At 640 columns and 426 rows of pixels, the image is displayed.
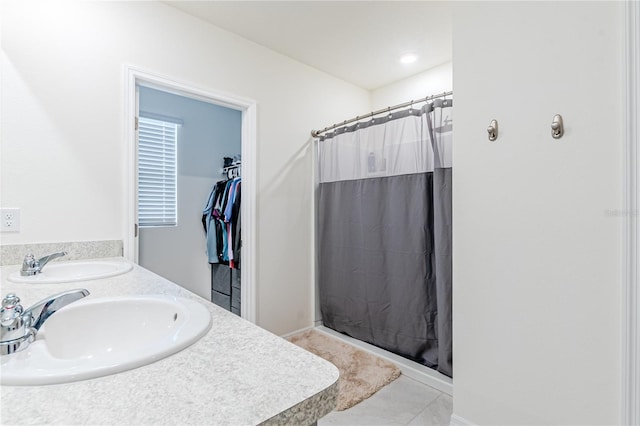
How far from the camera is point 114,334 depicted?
0.85 m

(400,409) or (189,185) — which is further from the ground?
(189,185)

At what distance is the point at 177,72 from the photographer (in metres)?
2.01

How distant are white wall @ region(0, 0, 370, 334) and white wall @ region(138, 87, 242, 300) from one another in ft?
3.80

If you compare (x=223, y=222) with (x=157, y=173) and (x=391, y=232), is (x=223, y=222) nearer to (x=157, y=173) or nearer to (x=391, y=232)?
(x=157, y=173)

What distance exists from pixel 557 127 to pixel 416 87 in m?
1.94

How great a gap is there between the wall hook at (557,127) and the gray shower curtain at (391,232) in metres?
0.74

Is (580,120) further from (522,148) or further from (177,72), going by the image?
(177,72)

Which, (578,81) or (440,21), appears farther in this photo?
(440,21)

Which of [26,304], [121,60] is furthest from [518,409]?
[121,60]

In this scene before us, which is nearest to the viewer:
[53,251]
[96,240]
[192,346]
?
[192,346]

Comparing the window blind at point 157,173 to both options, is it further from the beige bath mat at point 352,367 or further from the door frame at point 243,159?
the beige bath mat at point 352,367

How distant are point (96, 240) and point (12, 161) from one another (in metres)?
0.51

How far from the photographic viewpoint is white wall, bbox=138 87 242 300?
3023 millimetres

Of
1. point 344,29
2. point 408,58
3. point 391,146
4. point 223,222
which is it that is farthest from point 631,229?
point 223,222
